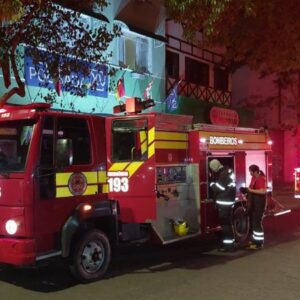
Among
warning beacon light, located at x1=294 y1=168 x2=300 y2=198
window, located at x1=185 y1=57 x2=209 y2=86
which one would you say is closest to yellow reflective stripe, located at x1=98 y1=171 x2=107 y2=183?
warning beacon light, located at x1=294 y1=168 x2=300 y2=198

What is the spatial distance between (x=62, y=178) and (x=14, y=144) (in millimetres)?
769

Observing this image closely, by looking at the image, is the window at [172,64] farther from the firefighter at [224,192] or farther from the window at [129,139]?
the window at [129,139]

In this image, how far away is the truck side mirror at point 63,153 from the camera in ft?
23.5

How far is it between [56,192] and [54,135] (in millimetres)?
754

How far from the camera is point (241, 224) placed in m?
10.9

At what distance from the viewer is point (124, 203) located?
8.45 meters

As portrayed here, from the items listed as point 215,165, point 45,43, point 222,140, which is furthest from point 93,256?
point 45,43

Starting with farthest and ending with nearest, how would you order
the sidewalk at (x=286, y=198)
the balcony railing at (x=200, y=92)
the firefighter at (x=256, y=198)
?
the balcony railing at (x=200, y=92)
the sidewalk at (x=286, y=198)
the firefighter at (x=256, y=198)

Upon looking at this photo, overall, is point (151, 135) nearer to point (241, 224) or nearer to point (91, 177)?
point (91, 177)

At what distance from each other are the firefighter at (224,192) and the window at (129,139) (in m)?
1.82

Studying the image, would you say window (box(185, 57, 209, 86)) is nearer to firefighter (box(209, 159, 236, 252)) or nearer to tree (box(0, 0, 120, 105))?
tree (box(0, 0, 120, 105))

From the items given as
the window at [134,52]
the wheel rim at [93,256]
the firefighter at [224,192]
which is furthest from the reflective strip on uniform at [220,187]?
the window at [134,52]

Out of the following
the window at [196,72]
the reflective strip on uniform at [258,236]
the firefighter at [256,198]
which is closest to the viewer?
the reflective strip on uniform at [258,236]

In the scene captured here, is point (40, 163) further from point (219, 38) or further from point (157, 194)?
point (219, 38)
